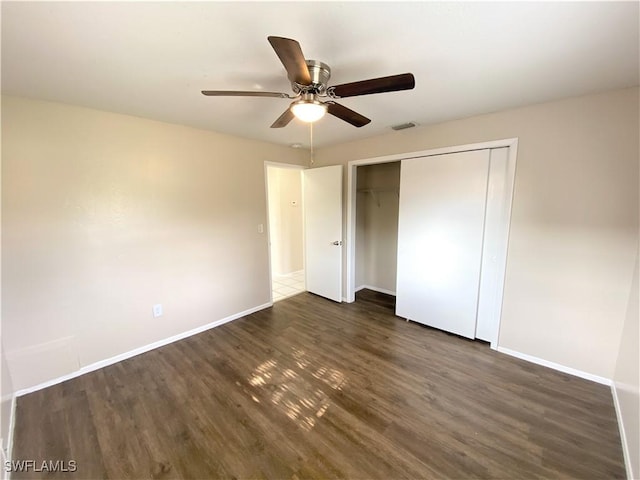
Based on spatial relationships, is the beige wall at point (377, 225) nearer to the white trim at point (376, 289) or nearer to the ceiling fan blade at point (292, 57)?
the white trim at point (376, 289)

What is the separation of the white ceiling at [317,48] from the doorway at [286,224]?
2.98 m

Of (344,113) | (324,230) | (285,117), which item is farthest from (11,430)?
(324,230)

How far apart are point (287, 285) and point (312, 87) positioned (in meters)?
3.77

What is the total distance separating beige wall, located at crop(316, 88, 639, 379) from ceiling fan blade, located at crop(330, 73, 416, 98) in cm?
164

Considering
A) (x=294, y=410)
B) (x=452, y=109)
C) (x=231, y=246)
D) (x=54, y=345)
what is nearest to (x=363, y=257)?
(x=231, y=246)

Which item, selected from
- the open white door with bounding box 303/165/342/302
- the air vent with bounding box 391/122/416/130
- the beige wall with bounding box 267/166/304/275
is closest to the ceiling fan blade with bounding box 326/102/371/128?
the air vent with bounding box 391/122/416/130

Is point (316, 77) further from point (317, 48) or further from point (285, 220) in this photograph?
point (285, 220)

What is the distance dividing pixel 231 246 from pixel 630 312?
372cm

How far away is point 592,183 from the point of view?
202 cm

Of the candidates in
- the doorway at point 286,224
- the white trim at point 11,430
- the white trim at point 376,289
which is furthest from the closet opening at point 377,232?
the white trim at point 11,430

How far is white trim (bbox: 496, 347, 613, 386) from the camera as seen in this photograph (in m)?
2.12

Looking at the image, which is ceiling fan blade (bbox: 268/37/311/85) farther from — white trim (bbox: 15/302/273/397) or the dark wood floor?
white trim (bbox: 15/302/273/397)

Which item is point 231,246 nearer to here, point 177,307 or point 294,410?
point 177,307

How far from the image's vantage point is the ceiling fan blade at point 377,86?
1271 millimetres
